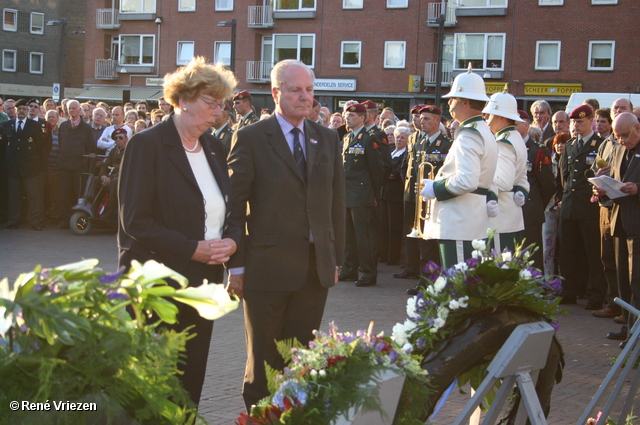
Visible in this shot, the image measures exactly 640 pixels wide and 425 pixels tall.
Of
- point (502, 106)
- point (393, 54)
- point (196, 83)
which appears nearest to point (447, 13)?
point (393, 54)

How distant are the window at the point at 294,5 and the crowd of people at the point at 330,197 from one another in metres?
30.7

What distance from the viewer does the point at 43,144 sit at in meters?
14.9

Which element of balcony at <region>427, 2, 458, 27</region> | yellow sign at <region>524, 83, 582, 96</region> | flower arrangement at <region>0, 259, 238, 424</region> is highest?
balcony at <region>427, 2, 458, 27</region>

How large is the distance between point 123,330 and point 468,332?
2.00m

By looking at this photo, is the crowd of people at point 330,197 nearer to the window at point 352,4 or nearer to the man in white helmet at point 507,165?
the man in white helmet at point 507,165

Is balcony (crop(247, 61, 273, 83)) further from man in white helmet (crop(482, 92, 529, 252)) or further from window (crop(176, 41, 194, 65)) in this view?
man in white helmet (crop(482, 92, 529, 252))

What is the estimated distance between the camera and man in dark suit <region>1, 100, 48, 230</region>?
14625mm

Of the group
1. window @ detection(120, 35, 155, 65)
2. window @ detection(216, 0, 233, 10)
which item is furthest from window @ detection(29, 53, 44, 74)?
window @ detection(216, 0, 233, 10)

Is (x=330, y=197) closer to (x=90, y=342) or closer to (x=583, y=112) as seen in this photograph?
(x=90, y=342)

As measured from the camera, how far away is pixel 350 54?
40.5m

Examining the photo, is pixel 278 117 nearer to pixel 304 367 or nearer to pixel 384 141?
pixel 304 367

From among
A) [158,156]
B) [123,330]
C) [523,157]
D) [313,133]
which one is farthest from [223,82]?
[523,157]

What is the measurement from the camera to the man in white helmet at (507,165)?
22.9ft

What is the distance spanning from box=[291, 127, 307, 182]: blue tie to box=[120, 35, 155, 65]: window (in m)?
43.6
